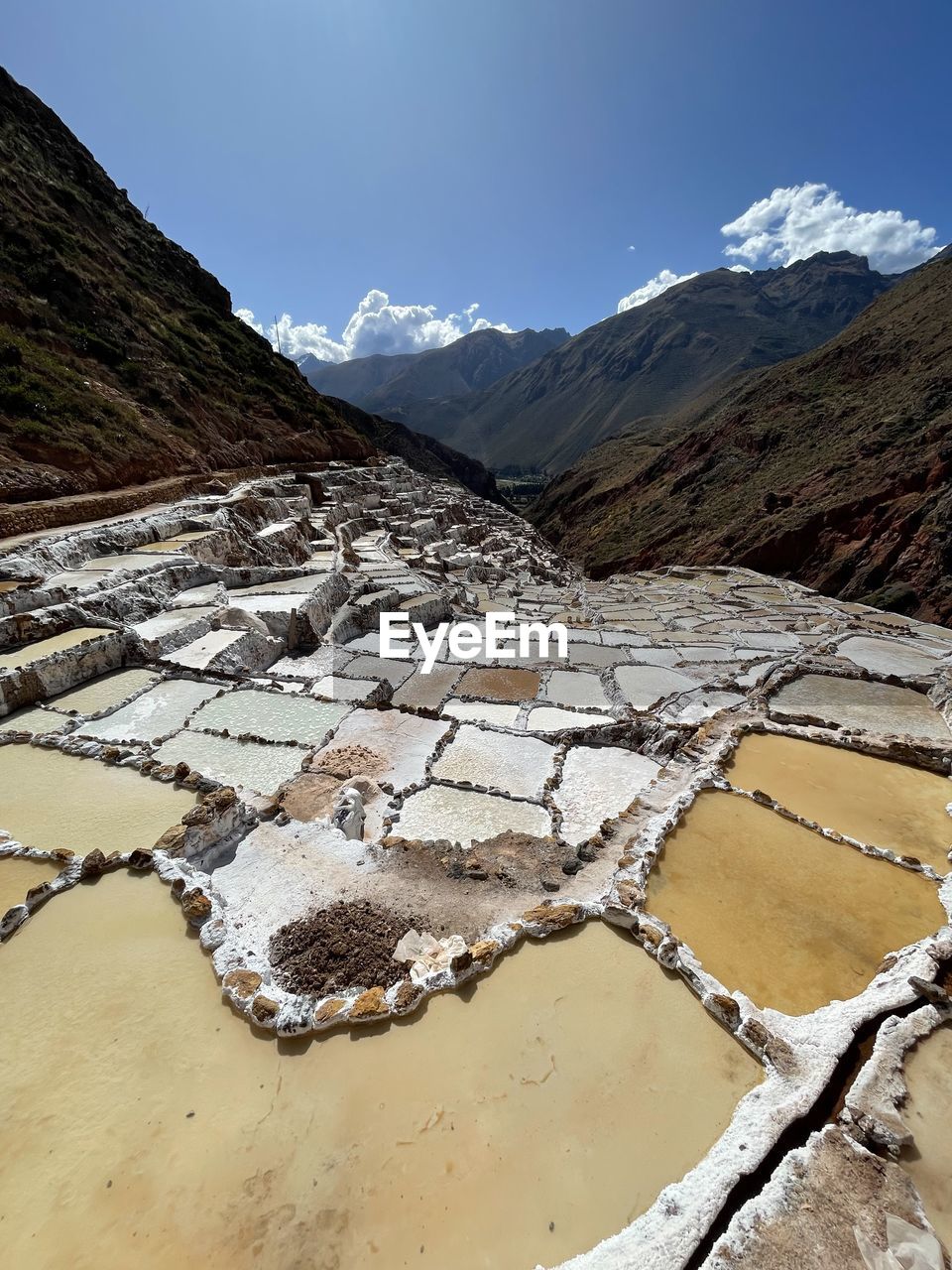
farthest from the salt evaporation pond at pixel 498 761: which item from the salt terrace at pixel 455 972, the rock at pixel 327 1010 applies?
the rock at pixel 327 1010

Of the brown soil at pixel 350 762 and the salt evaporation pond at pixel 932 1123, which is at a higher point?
the salt evaporation pond at pixel 932 1123

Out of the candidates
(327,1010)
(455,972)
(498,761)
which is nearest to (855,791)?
(498,761)

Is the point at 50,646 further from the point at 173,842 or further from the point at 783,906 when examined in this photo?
the point at 783,906

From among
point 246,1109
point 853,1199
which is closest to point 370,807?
point 246,1109

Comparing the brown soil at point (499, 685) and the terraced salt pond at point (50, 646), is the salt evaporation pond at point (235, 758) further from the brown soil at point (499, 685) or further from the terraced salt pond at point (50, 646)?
the brown soil at point (499, 685)

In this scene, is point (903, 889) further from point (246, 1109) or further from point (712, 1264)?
point (246, 1109)

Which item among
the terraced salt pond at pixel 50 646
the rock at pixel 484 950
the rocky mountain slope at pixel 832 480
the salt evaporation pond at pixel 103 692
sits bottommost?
the rock at pixel 484 950
